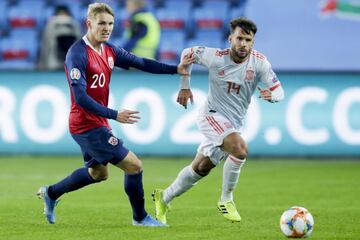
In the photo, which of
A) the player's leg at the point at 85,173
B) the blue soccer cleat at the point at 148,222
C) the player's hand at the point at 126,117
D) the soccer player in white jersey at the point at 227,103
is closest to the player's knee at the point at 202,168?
the soccer player in white jersey at the point at 227,103

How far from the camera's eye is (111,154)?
8.30m

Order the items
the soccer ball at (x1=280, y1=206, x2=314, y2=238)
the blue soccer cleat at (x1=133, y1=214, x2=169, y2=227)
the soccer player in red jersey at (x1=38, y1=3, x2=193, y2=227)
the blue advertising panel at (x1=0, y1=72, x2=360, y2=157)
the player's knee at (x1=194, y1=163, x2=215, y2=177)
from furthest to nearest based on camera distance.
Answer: the blue advertising panel at (x1=0, y1=72, x2=360, y2=157), the player's knee at (x1=194, y1=163, x2=215, y2=177), the blue soccer cleat at (x1=133, y1=214, x2=169, y2=227), the soccer player in red jersey at (x1=38, y1=3, x2=193, y2=227), the soccer ball at (x1=280, y1=206, x2=314, y2=238)

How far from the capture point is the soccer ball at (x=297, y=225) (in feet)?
25.0

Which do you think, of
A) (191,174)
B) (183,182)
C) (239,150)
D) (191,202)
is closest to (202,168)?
(191,174)

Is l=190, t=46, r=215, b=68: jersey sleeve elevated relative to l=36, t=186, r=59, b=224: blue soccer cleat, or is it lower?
elevated

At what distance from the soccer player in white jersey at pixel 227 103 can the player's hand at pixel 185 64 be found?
9 centimetres

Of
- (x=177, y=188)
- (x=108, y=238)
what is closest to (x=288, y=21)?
(x=177, y=188)

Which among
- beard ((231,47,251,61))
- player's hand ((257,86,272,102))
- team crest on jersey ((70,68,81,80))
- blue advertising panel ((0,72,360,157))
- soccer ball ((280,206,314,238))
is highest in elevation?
beard ((231,47,251,61))

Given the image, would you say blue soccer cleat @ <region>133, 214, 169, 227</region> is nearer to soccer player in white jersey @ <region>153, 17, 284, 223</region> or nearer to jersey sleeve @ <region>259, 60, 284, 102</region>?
soccer player in white jersey @ <region>153, 17, 284, 223</region>

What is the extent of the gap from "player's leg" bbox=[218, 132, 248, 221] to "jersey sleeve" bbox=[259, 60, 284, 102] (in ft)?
1.59

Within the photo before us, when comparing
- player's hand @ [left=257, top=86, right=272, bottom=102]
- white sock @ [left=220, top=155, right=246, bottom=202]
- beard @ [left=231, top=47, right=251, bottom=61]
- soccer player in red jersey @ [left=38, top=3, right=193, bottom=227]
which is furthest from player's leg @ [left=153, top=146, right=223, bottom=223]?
beard @ [left=231, top=47, right=251, bottom=61]

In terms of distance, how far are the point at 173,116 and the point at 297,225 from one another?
26.0ft

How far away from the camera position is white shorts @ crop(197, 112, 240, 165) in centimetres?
889

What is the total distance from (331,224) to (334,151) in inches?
263
